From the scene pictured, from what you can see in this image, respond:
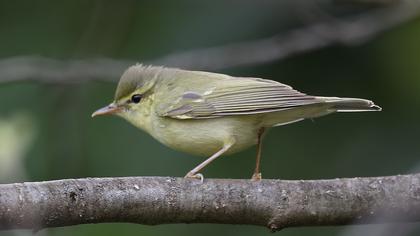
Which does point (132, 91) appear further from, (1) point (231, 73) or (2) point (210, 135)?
(1) point (231, 73)

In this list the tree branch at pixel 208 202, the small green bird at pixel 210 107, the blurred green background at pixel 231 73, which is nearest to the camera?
the tree branch at pixel 208 202

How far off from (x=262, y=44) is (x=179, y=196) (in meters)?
2.40

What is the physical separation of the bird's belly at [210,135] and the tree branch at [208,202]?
689 mm

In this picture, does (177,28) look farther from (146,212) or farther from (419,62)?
(146,212)

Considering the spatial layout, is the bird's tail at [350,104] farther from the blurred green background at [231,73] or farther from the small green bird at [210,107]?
the blurred green background at [231,73]

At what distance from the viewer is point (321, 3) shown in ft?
23.0

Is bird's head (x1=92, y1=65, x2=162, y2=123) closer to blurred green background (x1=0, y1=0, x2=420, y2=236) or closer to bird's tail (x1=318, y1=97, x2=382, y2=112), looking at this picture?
blurred green background (x1=0, y1=0, x2=420, y2=236)

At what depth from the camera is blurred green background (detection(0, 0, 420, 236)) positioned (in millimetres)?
6305

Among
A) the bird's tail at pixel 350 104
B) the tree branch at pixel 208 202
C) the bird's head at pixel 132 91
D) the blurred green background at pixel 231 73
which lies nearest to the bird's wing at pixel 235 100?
the bird's tail at pixel 350 104

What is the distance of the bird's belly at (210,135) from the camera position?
16.6 ft

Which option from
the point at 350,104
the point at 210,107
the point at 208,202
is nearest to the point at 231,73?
the point at 210,107

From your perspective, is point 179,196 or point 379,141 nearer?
point 179,196

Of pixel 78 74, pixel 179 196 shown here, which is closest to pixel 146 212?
pixel 179 196

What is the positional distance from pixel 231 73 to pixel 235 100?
1.40 meters
